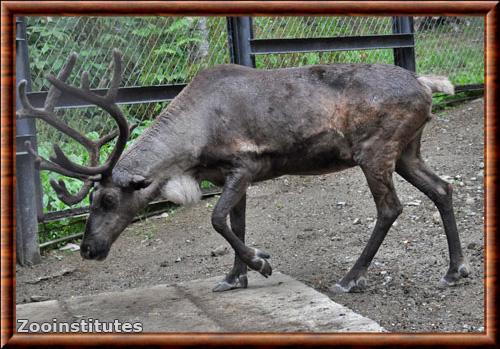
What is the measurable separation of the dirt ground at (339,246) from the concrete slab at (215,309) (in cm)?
40

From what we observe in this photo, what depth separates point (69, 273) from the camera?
6.73m

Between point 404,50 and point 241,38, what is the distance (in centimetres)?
187

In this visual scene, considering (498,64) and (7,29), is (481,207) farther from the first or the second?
(7,29)

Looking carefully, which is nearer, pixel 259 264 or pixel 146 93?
pixel 259 264

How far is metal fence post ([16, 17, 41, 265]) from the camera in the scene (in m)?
6.53

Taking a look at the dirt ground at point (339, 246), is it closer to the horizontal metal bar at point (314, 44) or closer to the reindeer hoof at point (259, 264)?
the reindeer hoof at point (259, 264)

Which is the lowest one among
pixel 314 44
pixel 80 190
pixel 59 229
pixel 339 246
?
pixel 59 229

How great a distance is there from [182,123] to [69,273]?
2.11m

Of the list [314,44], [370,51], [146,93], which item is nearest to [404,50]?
[370,51]

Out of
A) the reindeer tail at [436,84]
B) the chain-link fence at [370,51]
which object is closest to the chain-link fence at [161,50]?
the chain-link fence at [370,51]

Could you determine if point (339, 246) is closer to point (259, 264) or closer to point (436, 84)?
point (259, 264)

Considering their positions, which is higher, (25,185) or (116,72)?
(116,72)

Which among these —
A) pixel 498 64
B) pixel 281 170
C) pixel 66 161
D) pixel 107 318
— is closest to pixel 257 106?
pixel 281 170

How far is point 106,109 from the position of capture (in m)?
5.09
